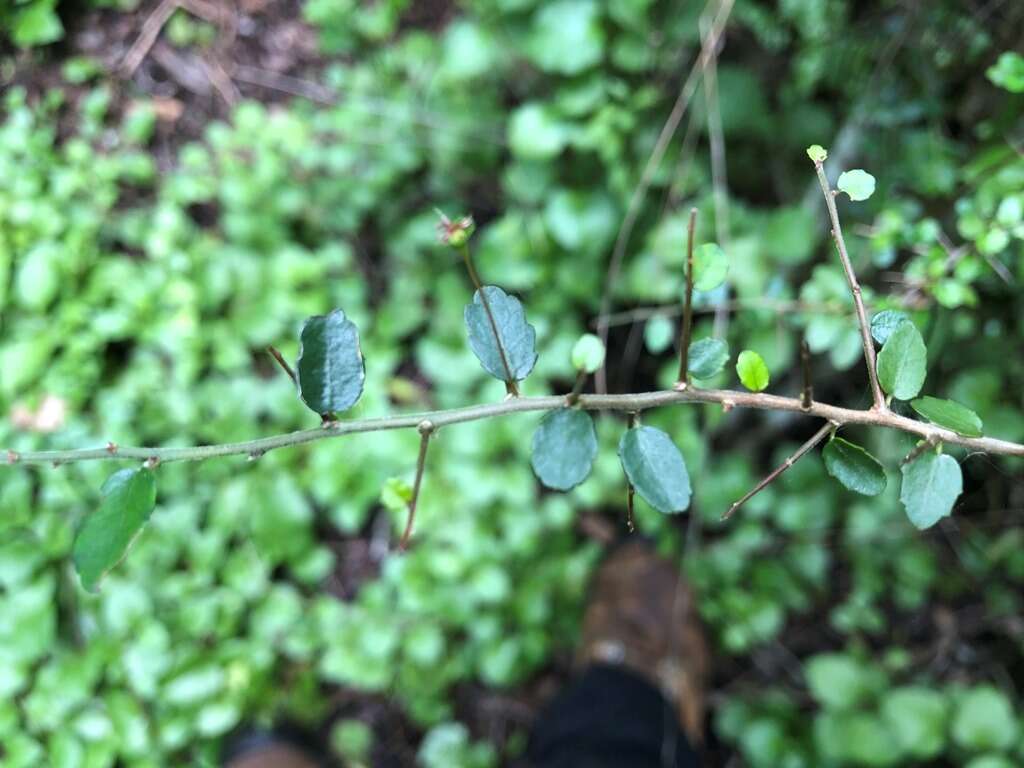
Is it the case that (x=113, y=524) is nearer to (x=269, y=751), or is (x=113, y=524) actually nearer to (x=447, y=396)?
(x=447, y=396)

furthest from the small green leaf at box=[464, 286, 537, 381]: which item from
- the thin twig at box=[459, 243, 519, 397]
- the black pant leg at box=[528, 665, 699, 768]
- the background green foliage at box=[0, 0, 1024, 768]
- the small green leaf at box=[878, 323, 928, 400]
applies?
the black pant leg at box=[528, 665, 699, 768]

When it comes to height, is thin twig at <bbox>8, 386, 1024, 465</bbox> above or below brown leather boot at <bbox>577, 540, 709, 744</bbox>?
above

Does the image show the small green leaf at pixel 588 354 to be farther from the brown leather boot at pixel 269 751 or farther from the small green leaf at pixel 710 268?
the brown leather boot at pixel 269 751

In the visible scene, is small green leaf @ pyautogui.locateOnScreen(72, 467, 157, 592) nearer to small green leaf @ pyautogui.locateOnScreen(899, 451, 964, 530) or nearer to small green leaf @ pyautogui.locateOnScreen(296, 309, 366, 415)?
small green leaf @ pyautogui.locateOnScreen(296, 309, 366, 415)

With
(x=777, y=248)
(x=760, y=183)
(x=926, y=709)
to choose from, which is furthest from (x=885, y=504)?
(x=760, y=183)

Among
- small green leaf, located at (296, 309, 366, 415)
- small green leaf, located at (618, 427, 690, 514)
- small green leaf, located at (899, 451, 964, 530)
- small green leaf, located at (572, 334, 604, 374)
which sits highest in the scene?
small green leaf, located at (296, 309, 366, 415)

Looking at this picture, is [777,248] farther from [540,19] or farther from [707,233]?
[540,19]

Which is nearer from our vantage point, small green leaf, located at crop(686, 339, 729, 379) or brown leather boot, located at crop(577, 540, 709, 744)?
small green leaf, located at crop(686, 339, 729, 379)
